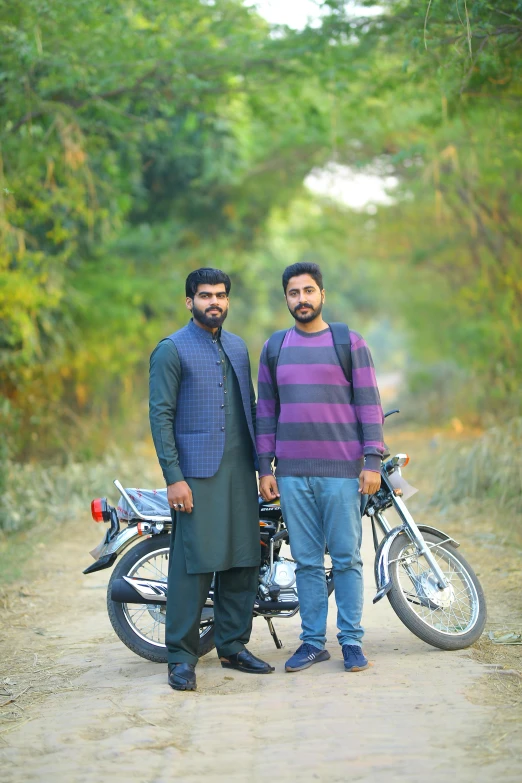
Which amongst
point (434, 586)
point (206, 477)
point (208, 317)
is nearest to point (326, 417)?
point (206, 477)

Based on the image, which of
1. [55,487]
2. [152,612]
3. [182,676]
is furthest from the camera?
[55,487]

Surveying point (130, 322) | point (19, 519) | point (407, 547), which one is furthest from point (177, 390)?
point (130, 322)

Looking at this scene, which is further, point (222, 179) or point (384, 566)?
point (222, 179)

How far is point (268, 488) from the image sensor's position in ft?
15.1

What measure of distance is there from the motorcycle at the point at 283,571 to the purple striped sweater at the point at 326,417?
0.29 meters

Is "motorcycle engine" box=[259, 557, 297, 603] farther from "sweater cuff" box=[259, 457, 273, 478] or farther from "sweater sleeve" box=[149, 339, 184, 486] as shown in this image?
"sweater sleeve" box=[149, 339, 184, 486]

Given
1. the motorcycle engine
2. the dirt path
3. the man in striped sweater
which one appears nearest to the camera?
the dirt path

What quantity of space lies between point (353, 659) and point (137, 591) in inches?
43.6

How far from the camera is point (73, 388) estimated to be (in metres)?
12.5

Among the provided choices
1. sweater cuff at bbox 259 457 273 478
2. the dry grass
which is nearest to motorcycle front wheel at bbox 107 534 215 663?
sweater cuff at bbox 259 457 273 478

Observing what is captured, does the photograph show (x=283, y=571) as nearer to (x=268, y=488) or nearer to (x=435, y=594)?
(x=268, y=488)

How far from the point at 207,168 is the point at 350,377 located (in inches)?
384

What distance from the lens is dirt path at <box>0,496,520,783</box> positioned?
11.2 ft

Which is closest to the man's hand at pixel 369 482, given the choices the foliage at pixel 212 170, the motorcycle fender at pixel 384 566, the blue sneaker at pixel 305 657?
the motorcycle fender at pixel 384 566
